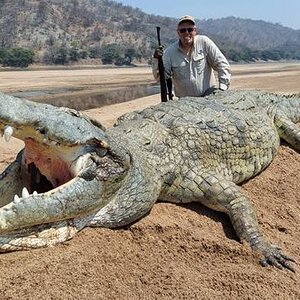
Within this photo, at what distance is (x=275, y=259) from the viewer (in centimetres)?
393

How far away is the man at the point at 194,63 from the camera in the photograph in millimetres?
7027

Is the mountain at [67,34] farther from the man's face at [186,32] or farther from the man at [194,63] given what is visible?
the man's face at [186,32]

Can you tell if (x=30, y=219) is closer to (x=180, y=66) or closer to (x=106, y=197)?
(x=106, y=197)

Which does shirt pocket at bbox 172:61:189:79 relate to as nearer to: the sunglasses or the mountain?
the sunglasses

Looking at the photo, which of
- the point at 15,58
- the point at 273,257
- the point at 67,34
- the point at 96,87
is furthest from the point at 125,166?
the point at 67,34

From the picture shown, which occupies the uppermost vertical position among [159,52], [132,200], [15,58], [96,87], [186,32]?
[186,32]

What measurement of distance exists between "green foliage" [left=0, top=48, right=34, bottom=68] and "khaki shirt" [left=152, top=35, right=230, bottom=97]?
54281 mm

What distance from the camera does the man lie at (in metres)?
7.03

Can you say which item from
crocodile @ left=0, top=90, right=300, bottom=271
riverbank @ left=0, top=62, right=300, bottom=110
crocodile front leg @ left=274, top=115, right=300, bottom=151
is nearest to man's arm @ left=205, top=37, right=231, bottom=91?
crocodile front leg @ left=274, top=115, right=300, bottom=151

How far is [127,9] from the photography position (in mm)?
143625

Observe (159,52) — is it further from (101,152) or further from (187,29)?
(101,152)

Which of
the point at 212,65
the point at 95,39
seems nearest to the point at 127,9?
the point at 95,39

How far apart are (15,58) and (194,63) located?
54837 mm

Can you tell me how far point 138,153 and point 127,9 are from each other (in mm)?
145078
